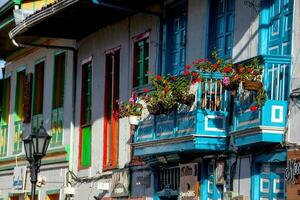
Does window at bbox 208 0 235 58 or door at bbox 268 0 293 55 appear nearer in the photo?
door at bbox 268 0 293 55

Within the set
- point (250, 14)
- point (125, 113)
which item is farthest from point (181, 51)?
point (250, 14)

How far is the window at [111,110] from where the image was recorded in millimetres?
21781

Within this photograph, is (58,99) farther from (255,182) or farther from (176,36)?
(255,182)

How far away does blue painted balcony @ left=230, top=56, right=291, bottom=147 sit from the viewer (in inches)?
572

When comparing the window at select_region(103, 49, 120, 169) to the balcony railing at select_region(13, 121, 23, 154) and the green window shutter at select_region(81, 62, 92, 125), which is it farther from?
the balcony railing at select_region(13, 121, 23, 154)

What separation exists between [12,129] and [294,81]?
15610mm

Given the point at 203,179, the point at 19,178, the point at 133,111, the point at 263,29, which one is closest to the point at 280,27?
the point at 263,29

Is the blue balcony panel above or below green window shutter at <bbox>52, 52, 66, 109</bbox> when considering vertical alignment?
below

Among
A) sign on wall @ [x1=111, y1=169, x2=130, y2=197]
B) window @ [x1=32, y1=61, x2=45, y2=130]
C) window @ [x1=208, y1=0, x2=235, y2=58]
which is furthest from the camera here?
window @ [x1=32, y1=61, x2=45, y2=130]

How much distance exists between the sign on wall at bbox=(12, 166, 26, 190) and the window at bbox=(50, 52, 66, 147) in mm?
1780

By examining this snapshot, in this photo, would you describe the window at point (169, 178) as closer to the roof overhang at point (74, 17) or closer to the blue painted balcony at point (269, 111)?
the roof overhang at point (74, 17)

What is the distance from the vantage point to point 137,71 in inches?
826

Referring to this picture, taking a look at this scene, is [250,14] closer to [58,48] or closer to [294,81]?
[294,81]

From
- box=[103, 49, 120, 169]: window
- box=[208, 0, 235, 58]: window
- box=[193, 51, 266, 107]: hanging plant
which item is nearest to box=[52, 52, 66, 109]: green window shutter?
box=[103, 49, 120, 169]: window
